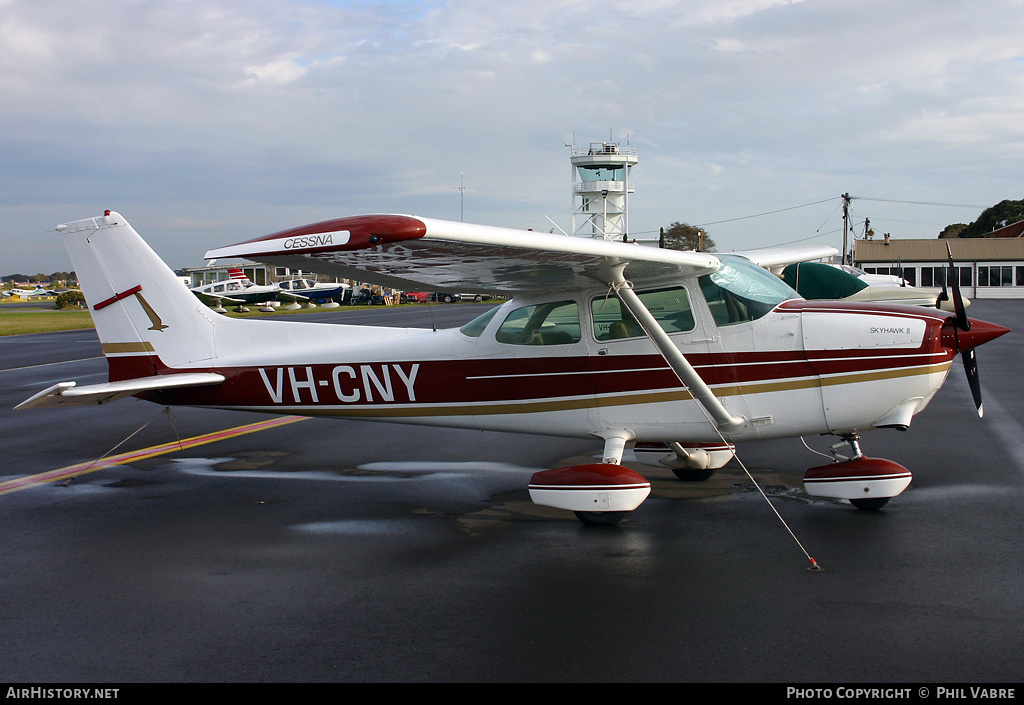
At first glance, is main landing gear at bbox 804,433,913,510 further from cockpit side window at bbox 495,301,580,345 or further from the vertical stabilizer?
the vertical stabilizer

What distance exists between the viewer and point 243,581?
486cm

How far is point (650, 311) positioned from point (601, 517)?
1700 mm

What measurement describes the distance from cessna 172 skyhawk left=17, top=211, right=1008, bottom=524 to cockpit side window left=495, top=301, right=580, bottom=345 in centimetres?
1

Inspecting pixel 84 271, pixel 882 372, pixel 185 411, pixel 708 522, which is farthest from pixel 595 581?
pixel 185 411

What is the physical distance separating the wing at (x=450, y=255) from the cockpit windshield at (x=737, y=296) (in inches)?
5.2

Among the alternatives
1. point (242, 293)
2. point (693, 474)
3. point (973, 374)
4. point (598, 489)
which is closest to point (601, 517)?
point (598, 489)

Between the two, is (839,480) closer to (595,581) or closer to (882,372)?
(882,372)

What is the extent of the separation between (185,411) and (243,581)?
8.25 m

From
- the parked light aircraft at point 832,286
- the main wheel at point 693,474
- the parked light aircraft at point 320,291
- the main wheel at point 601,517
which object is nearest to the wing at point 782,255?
the parked light aircraft at point 832,286

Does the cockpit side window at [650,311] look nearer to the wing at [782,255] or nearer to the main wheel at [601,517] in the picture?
the main wheel at [601,517]

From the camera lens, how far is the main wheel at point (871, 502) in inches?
233

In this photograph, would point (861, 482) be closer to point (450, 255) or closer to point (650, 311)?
point (650, 311)

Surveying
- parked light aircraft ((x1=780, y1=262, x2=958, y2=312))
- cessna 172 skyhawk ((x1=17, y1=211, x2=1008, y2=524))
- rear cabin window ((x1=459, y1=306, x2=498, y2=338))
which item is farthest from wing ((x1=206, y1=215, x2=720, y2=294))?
parked light aircraft ((x1=780, y1=262, x2=958, y2=312))

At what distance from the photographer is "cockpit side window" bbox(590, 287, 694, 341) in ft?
20.0
